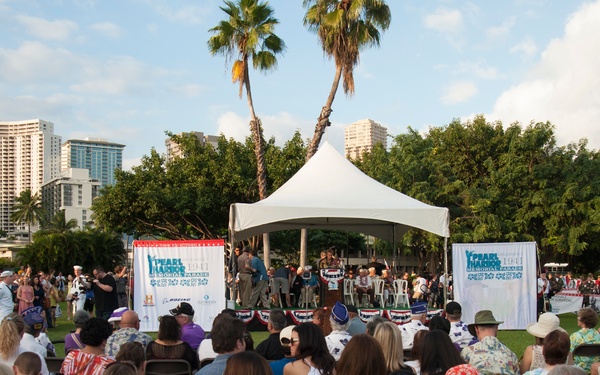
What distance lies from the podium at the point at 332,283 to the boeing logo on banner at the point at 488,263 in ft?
10.0

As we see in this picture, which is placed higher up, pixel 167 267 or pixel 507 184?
pixel 507 184

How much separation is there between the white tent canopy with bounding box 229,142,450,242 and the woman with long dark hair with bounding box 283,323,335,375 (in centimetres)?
927

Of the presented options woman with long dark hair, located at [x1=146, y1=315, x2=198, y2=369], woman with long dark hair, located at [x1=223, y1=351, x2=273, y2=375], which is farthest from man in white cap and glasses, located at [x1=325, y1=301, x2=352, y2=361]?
woman with long dark hair, located at [x1=223, y1=351, x2=273, y2=375]

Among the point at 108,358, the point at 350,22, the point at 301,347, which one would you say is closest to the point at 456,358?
the point at 301,347

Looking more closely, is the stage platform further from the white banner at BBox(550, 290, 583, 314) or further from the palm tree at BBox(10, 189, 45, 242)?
the palm tree at BBox(10, 189, 45, 242)

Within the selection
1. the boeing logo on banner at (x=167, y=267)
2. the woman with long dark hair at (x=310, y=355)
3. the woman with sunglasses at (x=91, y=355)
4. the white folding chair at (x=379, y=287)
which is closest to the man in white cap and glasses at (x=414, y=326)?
the woman with long dark hair at (x=310, y=355)

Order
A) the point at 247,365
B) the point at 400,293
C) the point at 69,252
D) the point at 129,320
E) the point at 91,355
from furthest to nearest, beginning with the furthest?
1. the point at 69,252
2. the point at 400,293
3. the point at 129,320
4. the point at 91,355
5. the point at 247,365

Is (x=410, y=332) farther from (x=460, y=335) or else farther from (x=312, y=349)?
(x=312, y=349)

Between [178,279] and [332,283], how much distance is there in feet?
14.2

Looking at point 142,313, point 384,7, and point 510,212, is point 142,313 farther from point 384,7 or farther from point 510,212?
point 510,212

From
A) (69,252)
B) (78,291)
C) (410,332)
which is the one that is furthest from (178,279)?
(69,252)

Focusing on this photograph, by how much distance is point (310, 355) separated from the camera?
4.57 meters

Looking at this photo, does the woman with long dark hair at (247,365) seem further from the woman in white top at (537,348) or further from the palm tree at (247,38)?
the palm tree at (247,38)

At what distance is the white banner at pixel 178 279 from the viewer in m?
12.5
